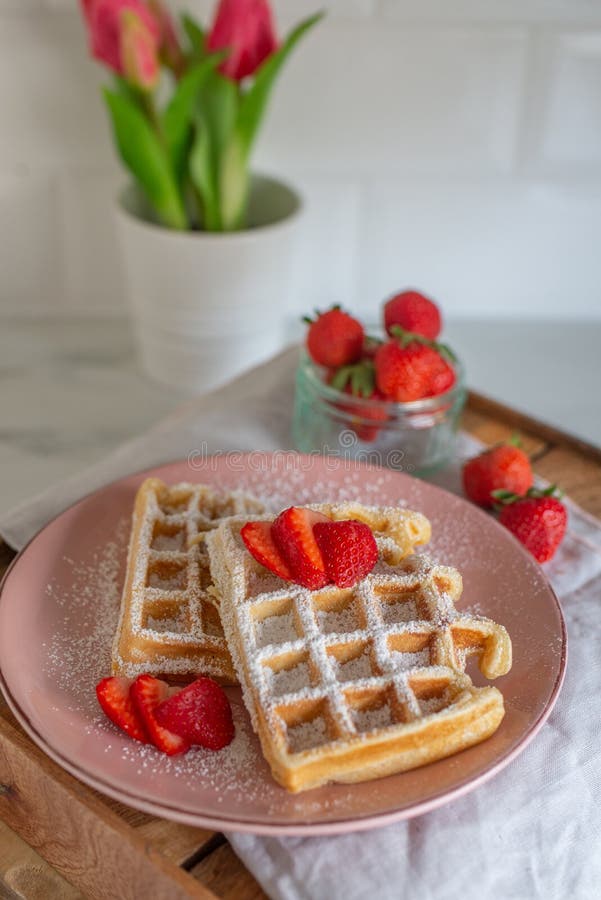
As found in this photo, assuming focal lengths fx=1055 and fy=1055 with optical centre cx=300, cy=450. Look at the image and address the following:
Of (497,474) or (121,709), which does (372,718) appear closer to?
(121,709)

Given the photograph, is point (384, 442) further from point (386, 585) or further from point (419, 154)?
point (419, 154)

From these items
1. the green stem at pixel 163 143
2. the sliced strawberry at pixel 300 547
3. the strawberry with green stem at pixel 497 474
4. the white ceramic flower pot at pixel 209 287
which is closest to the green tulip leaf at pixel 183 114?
the green stem at pixel 163 143

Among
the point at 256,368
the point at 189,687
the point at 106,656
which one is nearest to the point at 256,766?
the point at 189,687

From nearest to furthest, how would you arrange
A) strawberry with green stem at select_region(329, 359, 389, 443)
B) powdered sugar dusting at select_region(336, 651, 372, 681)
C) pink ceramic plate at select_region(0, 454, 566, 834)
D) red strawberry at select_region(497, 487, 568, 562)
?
pink ceramic plate at select_region(0, 454, 566, 834)
powdered sugar dusting at select_region(336, 651, 372, 681)
red strawberry at select_region(497, 487, 568, 562)
strawberry with green stem at select_region(329, 359, 389, 443)

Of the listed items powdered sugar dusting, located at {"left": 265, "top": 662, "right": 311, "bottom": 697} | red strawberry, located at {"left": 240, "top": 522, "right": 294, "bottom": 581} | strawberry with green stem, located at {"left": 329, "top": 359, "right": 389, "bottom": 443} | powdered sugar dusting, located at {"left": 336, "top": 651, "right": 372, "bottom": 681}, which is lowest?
powdered sugar dusting, located at {"left": 336, "top": 651, "right": 372, "bottom": 681}

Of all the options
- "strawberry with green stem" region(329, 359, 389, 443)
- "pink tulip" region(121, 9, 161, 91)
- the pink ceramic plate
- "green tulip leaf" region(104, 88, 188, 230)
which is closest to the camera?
the pink ceramic plate

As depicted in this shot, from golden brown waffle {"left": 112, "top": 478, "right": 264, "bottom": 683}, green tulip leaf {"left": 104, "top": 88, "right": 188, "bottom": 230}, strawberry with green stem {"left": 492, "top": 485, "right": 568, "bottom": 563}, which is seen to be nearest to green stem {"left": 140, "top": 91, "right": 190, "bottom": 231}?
green tulip leaf {"left": 104, "top": 88, "right": 188, "bottom": 230}

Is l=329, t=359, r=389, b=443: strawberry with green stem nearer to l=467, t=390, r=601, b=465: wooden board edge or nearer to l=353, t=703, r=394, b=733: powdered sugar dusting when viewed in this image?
l=467, t=390, r=601, b=465: wooden board edge

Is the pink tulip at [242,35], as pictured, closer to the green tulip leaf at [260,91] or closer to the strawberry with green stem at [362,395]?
the green tulip leaf at [260,91]
